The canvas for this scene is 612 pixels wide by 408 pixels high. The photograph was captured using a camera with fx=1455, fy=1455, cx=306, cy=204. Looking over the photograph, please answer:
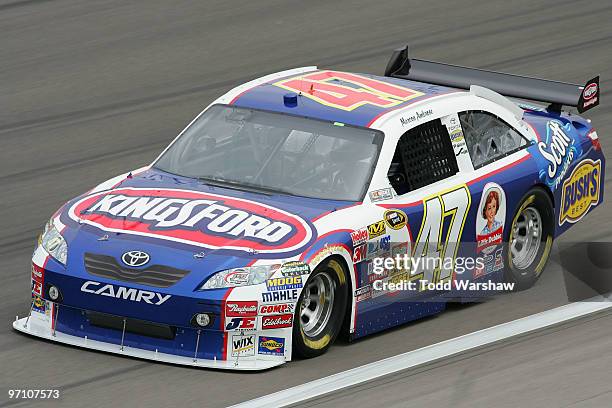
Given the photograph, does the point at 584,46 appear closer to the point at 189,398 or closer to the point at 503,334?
the point at 503,334

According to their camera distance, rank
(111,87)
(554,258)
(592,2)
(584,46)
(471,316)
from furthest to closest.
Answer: (592,2) < (584,46) < (111,87) < (554,258) < (471,316)

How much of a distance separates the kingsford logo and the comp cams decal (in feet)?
7.26

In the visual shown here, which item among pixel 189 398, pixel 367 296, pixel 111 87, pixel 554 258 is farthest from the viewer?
pixel 111 87

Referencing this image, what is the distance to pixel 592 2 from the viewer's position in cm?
1875

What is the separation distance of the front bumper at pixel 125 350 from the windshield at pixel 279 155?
53.2 inches

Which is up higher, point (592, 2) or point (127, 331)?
point (592, 2)

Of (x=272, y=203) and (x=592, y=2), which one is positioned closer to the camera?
(x=272, y=203)

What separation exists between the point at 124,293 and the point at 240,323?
680 millimetres

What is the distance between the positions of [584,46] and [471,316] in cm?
815

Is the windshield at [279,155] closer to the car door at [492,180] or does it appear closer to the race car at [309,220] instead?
the race car at [309,220]

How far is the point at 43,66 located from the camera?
1544 centimetres

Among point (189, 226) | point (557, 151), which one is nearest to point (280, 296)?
point (189, 226)

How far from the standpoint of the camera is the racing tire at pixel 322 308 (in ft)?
27.8

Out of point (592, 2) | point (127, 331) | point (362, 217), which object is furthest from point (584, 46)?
point (127, 331)
